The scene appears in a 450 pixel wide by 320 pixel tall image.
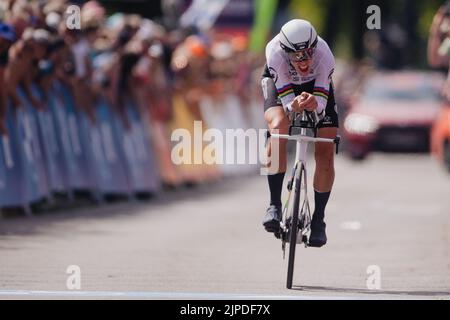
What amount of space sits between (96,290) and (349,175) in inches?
677

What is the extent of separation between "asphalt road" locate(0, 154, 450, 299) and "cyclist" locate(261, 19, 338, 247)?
1.94ft

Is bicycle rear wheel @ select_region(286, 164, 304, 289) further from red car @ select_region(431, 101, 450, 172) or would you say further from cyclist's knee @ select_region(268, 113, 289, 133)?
red car @ select_region(431, 101, 450, 172)

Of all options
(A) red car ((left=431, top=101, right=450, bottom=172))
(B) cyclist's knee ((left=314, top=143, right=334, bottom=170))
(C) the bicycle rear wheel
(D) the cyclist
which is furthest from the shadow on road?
(A) red car ((left=431, top=101, right=450, bottom=172))

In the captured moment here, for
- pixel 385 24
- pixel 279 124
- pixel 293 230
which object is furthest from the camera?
pixel 385 24

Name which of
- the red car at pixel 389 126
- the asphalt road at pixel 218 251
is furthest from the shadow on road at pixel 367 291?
the red car at pixel 389 126

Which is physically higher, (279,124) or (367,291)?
(279,124)

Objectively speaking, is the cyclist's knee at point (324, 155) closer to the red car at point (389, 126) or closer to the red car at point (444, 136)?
the red car at point (444, 136)

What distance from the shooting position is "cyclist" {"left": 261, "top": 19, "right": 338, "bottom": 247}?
35.3 feet

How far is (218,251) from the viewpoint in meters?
13.7

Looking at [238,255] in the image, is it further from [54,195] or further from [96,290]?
[54,195]

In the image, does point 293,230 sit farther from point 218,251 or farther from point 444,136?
point 444,136

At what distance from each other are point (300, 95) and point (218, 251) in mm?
3120

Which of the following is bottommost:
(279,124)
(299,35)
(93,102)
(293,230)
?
(293,230)

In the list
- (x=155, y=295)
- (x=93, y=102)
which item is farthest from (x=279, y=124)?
(x=93, y=102)
